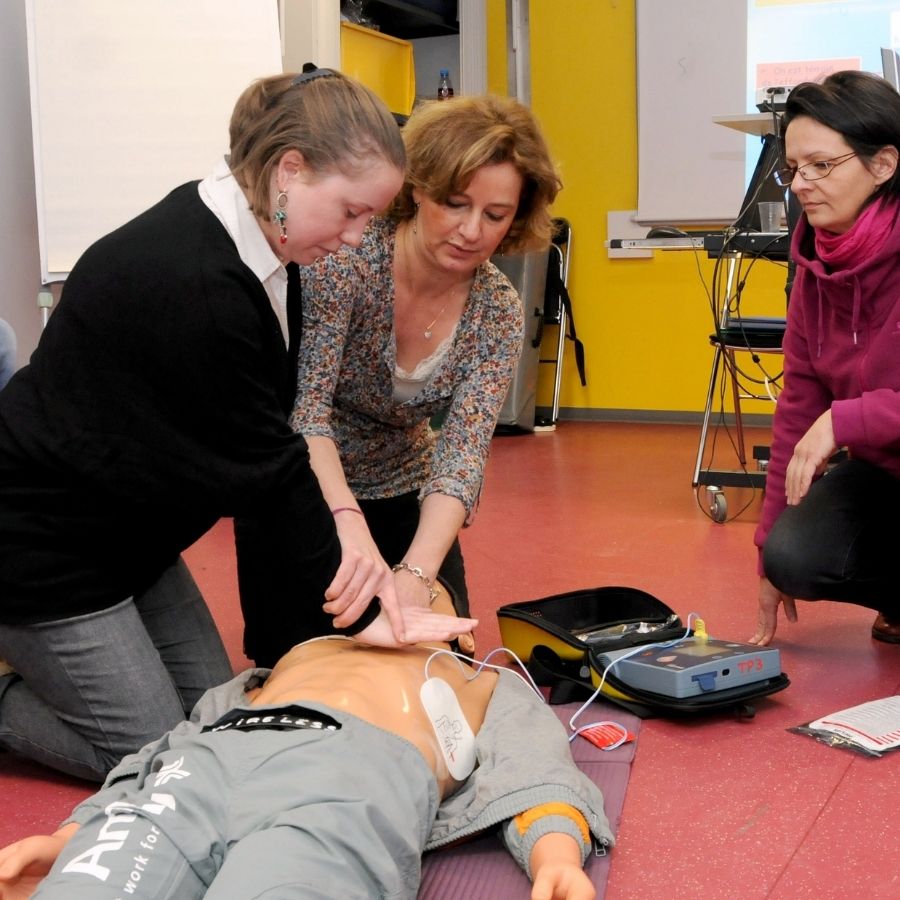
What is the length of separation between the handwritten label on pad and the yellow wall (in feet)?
14.5

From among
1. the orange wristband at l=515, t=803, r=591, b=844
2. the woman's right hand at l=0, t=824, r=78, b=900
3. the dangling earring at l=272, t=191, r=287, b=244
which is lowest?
the orange wristband at l=515, t=803, r=591, b=844

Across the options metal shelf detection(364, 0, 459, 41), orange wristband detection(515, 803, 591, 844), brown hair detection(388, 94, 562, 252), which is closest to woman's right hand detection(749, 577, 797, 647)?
brown hair detection(388, 94, 562, 252)

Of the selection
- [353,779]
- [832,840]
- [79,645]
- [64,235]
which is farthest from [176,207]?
[64,235]

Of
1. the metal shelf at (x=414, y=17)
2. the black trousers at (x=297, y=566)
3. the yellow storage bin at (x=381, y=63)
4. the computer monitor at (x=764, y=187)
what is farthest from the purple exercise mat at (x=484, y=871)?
the metal shelf at (x=414, y=17)

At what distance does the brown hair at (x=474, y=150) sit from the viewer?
1.82m

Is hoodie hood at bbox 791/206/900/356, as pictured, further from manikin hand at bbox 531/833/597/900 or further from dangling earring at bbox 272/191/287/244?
manikin hand at bbox 531/833/597/900

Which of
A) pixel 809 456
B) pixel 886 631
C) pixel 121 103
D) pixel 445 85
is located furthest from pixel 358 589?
pixel 445 85

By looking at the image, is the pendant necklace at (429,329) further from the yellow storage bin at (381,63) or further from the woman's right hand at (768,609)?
the yellow storage bin at (381,63)

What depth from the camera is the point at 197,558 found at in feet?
10.1

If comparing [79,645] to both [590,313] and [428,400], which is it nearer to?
[428,400]

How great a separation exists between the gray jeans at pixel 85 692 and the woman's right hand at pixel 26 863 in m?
0.43

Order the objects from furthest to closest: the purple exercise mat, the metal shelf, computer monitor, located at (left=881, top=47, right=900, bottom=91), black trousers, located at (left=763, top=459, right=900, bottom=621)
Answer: the metal shelf < computer monitor, located at (left=881, top=47, right=900, bottom=91) < black trousers, located at (left=763, top=459, right=900, bottom=621) < the purple exercise mat

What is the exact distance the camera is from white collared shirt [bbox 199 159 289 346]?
1.48 m

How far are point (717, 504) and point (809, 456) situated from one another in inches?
57.6
